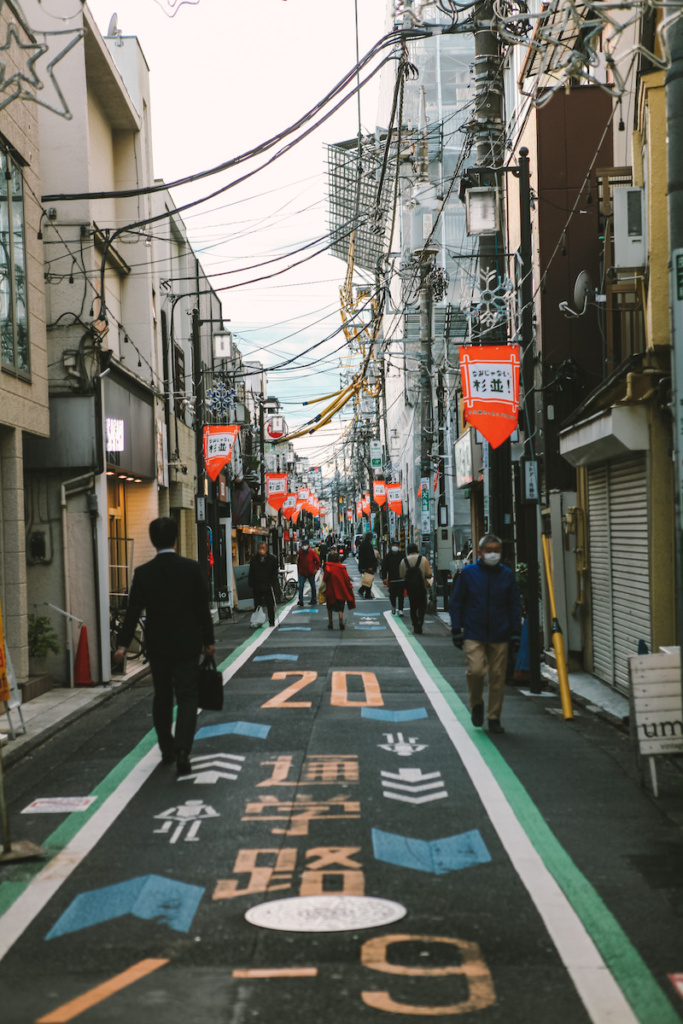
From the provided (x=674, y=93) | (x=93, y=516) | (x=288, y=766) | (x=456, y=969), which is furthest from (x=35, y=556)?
(x=456, y=969)

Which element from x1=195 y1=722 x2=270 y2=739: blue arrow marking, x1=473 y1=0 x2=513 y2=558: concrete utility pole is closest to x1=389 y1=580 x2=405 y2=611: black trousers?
x1=473 y1=0 x2=513 y2=558: concrete utility pole

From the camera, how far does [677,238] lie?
741 cm

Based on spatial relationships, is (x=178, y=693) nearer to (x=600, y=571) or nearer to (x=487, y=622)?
(x=487, y=622)

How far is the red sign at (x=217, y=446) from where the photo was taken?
96.7ft

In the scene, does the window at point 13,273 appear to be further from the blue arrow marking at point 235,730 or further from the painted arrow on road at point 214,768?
the painted arrow on road at point 214,768

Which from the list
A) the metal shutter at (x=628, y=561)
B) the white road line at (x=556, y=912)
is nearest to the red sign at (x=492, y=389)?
the metal shutter at (x=628, y=561)

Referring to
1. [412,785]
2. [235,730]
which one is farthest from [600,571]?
[412,785]

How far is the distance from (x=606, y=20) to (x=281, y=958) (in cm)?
547

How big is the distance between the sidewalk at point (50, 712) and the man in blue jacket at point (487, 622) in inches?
180

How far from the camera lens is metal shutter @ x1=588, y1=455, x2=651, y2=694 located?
520 inches

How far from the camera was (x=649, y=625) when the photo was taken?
1284cm

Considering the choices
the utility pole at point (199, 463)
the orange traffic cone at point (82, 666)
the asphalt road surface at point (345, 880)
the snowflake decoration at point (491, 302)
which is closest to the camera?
the asphalt road surface at point (345, 880)

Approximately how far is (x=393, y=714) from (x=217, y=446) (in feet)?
60.3

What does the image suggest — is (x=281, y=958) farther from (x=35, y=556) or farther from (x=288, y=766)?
(x=35, y=556)
